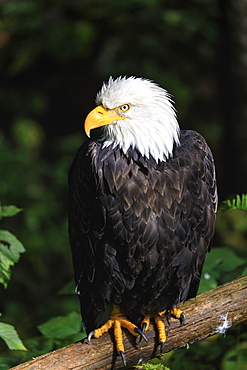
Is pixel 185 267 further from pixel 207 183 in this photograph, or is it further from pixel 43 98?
pixel 43 98

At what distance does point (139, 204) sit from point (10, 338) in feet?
3.69

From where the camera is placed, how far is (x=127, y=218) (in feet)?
11.8

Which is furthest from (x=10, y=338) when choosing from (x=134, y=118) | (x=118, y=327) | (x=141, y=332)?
(x=134, y=118)

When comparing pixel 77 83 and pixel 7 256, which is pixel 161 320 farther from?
pixel 77 83

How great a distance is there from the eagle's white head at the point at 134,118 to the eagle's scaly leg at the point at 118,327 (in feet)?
3.64

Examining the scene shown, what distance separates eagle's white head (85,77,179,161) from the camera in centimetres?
366

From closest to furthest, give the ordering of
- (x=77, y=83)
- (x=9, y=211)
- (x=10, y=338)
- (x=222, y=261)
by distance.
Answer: (x=10, y=338)
(x=9, y=211)
(x=222, y=261)
(x=77, y=83)

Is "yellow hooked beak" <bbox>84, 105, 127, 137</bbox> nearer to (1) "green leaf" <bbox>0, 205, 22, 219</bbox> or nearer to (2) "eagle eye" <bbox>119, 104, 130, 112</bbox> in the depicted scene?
(2) "eagle eye" <bbox>119, 104, 130, 112</bbox>

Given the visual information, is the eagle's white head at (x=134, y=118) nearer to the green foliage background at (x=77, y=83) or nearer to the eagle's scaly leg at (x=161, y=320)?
the eagle's scaly leg at (x=161, y=320)

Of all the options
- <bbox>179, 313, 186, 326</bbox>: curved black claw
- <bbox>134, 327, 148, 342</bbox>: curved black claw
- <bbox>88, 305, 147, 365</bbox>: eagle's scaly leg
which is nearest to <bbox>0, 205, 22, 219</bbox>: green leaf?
<bbox>88, 305, 147, 365</bbox>: eagle's scaly leg

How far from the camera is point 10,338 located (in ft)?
11.1

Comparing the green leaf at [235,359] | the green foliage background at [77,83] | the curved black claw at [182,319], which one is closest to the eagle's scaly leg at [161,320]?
the curved black claw at [182,319]

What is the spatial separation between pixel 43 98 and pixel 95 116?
4.97 metres

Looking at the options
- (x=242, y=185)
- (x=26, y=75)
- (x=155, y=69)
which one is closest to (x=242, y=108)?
(x=242, y=185)
